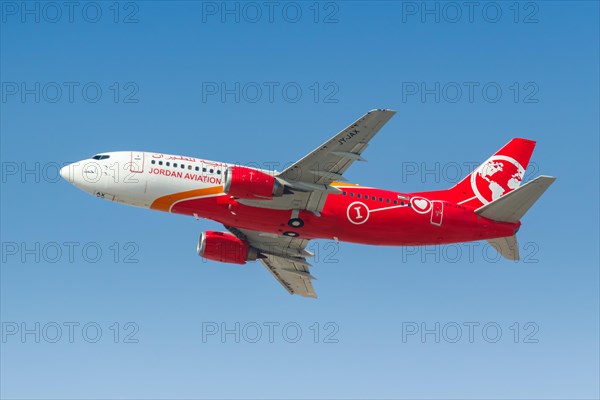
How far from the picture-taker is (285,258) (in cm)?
7006

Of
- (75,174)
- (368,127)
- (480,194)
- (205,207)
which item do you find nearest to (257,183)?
(205,207)

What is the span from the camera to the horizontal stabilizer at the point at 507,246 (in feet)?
209

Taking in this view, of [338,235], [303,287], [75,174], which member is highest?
[75,174]

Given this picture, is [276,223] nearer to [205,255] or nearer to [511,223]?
[205,255]

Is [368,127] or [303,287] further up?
[368,127]

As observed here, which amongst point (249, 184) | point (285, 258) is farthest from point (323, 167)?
point (285, 258)

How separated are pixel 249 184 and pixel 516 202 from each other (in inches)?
728

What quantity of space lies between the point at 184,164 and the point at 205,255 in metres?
10.1

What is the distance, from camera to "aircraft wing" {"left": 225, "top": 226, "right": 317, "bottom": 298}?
6838cm

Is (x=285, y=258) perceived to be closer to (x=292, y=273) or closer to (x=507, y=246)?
(x=292, y=273)

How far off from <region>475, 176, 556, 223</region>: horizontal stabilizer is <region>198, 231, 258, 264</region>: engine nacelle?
60.3 feet

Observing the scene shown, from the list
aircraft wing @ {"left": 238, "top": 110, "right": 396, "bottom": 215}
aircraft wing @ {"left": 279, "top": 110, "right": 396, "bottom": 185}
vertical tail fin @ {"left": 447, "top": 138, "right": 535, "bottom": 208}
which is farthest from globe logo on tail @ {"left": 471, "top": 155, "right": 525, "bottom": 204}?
aircraft wing @ {"left": 279, "top": 110, "right": 396, "bottom": 185}

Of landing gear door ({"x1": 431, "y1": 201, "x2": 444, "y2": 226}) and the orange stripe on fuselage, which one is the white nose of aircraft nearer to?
the orange stripe on fuselage

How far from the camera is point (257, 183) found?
2280 inches
